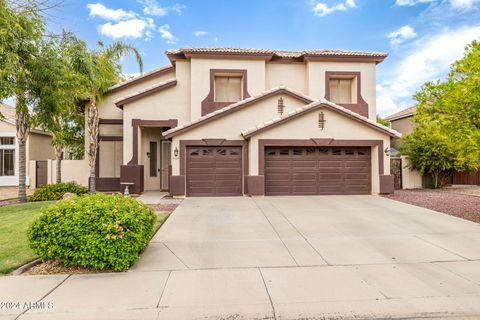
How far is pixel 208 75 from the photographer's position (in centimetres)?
1608

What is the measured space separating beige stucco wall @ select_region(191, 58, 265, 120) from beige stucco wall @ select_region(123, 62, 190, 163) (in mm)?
545

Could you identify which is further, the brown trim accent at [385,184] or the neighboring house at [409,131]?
the neighboring house at [409,131]

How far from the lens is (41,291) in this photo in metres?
4.27

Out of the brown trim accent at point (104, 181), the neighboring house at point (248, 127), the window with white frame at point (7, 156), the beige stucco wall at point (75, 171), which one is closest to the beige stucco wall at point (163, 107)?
the neighboring house at point (248, 127)

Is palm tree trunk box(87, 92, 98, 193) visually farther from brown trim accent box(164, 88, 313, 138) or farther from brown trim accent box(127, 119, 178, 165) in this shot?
brown trim accent box(164, 88, 313, 138)

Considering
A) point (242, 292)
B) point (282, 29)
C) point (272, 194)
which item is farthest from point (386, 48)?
point (242, 292)

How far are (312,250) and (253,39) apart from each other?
1660cm

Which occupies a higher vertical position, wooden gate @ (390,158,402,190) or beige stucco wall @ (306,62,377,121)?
beige stucco wall @ (306,62,377,121)

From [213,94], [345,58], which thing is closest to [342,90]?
[345,58]

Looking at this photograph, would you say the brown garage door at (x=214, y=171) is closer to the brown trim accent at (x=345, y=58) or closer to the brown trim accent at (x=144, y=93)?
the brown trim accent at (x=144, y=93)

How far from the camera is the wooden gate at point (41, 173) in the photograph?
19.2 m

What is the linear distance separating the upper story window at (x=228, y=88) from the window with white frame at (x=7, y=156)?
49.3ft

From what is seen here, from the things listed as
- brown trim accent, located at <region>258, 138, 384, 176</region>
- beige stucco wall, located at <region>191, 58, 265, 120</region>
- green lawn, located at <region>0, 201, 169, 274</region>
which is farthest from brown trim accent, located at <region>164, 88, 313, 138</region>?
green lawn, located at <region>0, 201, 169, 274</region>

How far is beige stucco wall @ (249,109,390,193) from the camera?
13742 mm
